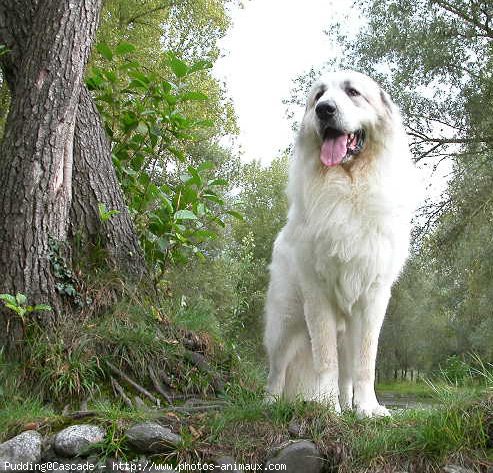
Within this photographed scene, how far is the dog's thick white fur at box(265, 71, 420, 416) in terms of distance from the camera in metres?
3.44

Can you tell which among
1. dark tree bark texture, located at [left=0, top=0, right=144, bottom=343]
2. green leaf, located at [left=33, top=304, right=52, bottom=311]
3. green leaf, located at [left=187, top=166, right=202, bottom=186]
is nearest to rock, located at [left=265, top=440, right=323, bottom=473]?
green leaf, located at [left=33, top=304, right=52, bottom=311]

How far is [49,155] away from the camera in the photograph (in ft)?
13.4

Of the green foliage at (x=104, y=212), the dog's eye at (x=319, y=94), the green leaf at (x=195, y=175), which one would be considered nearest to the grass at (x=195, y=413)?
the green foliage at (x=104, y=212)

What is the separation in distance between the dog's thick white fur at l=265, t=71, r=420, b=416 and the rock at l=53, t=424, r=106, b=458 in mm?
1078

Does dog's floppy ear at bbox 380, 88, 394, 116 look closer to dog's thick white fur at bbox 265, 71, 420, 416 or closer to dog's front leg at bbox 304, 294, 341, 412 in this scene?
dog's thick white fur at bbox 265, 71, 420, 416

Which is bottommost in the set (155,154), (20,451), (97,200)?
(20,451)

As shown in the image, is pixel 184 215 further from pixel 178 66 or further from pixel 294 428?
pixel 294 428

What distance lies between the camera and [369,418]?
322 centimetres

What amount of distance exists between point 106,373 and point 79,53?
2181 mm

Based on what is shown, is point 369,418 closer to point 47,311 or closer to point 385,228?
point 385,228

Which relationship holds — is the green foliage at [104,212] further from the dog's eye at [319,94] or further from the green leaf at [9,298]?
the dog's eye at [319,94]

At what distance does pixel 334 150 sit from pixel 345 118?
0.19 meters

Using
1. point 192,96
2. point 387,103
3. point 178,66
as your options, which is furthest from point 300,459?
point 178,66

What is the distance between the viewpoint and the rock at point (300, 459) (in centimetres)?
281
